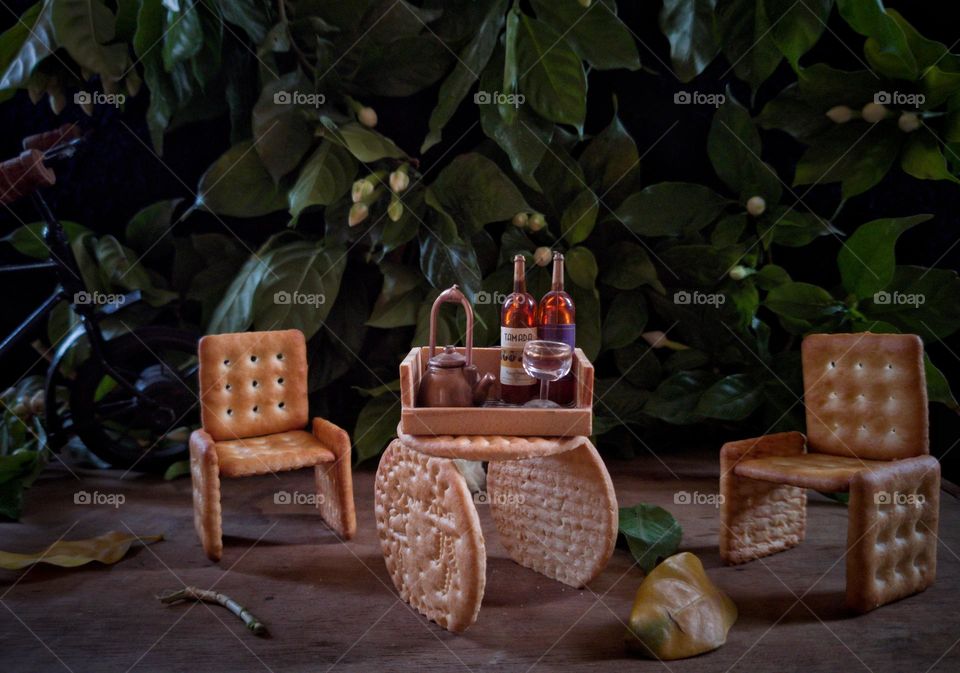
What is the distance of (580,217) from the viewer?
9.57 feet

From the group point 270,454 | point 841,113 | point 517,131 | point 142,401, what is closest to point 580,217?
point 517,131

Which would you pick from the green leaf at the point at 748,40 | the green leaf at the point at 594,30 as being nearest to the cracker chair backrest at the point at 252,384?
the green leaf at the point at 594,30

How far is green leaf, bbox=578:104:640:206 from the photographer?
9.86ft

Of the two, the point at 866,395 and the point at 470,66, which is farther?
the point at 470,66

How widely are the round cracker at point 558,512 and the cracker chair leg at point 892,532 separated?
1.80ft

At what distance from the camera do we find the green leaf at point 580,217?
2914mm

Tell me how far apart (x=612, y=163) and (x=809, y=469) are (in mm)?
1425

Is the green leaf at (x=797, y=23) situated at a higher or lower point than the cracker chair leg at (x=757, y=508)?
higher

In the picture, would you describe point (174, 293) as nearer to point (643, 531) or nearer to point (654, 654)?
point (643, 531)

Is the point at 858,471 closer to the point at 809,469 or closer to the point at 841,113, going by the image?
the point at 809,469

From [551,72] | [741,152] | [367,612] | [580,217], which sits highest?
[551,72]

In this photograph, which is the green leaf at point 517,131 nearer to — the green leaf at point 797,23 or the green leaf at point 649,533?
the green leaf at point 797,23

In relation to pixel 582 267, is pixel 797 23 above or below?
above

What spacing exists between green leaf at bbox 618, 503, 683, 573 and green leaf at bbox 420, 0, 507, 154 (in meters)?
1.40
